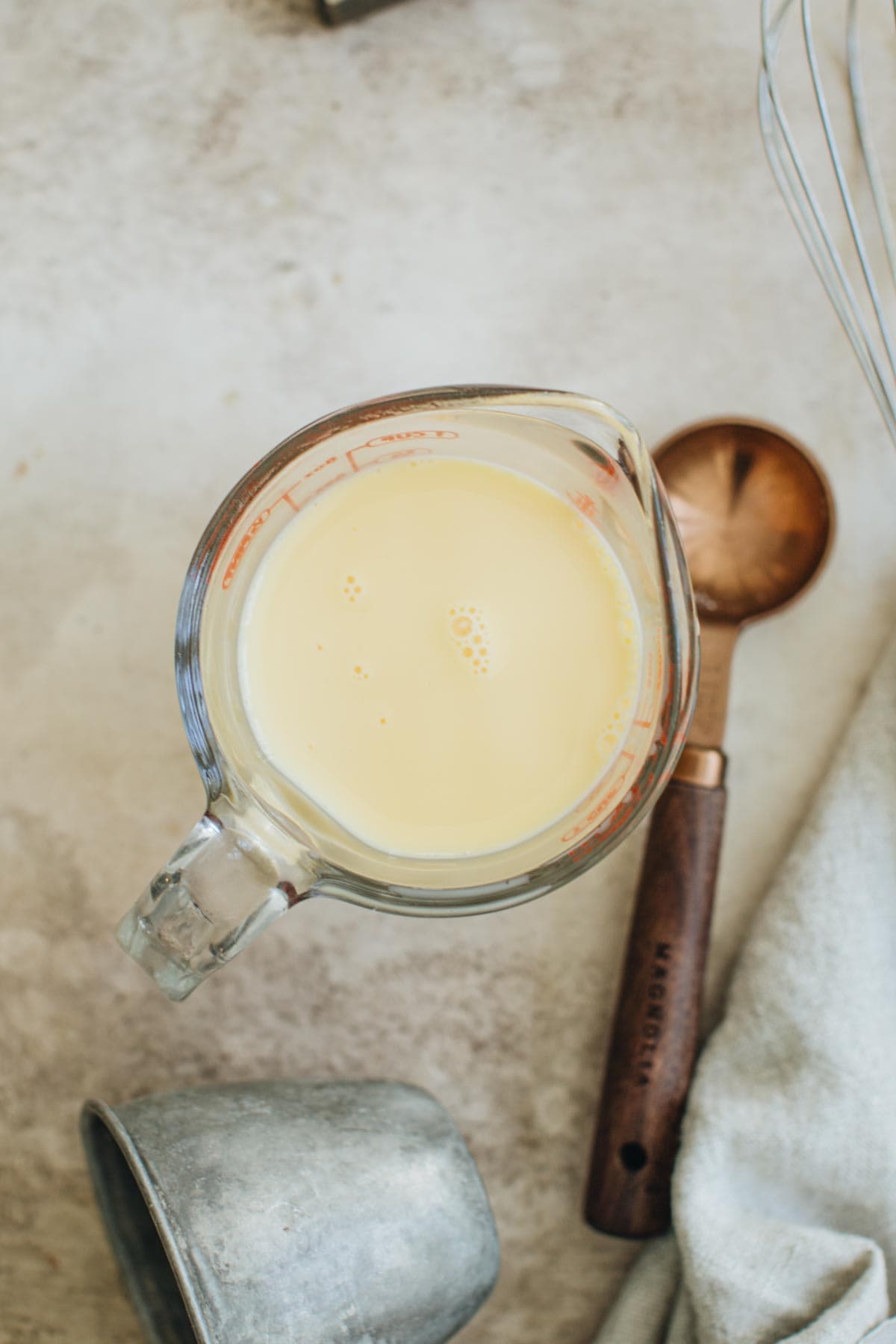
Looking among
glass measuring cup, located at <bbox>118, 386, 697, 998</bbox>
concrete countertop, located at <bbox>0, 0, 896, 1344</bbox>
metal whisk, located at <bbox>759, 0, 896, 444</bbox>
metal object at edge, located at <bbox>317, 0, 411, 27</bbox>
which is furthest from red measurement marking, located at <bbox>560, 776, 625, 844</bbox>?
metal object at edge, located at <bbox>317, 0, 411, 27</bbox>

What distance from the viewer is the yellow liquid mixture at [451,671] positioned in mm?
494

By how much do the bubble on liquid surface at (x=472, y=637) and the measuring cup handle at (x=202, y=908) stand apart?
14 centimetres

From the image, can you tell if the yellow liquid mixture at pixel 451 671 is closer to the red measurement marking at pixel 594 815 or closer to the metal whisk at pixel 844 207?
the red measurement marking at pixel 594 815

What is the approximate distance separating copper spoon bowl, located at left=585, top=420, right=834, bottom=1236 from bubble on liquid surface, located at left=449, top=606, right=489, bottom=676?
0.13m

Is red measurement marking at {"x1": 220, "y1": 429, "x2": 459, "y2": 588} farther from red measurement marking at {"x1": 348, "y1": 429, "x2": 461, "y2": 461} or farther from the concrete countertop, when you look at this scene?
the concrete countertop

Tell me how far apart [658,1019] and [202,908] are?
0.27 m

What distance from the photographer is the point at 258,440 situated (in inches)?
24.0

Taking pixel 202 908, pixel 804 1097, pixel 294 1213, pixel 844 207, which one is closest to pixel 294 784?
pixel 202 908

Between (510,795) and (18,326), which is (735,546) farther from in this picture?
(18,326)

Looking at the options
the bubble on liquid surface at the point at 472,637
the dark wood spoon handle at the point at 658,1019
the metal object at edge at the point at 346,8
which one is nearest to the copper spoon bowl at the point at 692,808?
the dark wood spoon handle at the point at 658,1019

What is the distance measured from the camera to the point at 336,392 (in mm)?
609

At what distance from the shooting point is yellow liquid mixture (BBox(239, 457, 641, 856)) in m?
0.49

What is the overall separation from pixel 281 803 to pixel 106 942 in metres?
0.19

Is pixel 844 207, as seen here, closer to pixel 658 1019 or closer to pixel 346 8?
pixel 346 8
